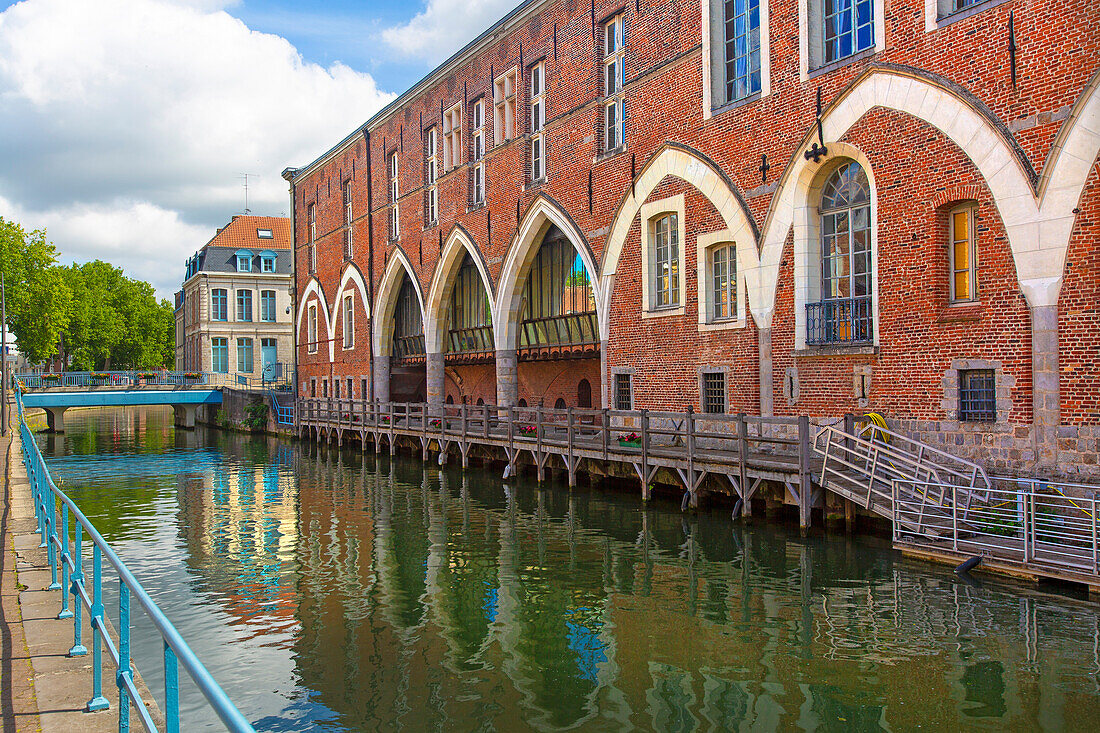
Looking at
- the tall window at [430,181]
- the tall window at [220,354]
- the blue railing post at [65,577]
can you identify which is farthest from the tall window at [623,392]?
the tall window at [220,354]

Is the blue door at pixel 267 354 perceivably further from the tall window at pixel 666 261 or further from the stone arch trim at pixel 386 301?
the tall window at pixel 666 261

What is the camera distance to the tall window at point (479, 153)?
2592 cm

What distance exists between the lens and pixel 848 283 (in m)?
14.6

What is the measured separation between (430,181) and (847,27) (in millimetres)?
17389

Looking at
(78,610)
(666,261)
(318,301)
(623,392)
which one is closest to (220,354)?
(318,301)

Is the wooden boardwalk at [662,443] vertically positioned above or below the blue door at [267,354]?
below

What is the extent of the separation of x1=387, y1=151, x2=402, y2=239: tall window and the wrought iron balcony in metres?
20.2

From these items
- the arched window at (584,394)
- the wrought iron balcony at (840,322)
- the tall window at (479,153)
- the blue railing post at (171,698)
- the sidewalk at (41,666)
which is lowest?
the sidewalk at (41,666)

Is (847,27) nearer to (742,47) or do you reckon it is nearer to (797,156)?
(797,156)

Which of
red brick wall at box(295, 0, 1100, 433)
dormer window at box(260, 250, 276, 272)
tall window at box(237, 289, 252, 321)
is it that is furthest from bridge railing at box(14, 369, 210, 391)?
red brick wall at box(295, 0, 1100, 433)

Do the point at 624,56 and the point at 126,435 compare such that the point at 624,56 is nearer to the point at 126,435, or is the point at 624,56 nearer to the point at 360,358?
the point at 360,358

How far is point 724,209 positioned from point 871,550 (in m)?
7.78

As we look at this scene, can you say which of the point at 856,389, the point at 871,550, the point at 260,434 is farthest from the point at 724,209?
the point at 260,434

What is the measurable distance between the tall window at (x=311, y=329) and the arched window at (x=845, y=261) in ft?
97.6
